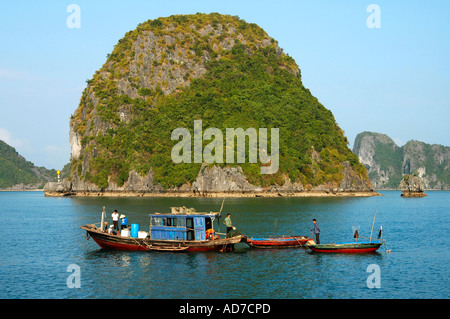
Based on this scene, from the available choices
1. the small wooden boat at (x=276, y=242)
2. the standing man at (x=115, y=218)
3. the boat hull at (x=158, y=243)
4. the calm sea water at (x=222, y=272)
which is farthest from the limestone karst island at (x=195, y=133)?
the boat hull at (x=158, y=243)

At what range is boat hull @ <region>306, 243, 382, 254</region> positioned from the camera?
39719 millimetres

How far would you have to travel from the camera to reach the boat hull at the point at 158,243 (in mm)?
40250

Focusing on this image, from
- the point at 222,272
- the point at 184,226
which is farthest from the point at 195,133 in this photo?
the point at 222,272

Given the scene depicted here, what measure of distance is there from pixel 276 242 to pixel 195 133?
5057 inches

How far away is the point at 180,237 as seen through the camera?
41031 millimetres

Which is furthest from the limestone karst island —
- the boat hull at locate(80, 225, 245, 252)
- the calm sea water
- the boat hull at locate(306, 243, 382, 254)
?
the boat hull at locate(306, 243, 382, 254)

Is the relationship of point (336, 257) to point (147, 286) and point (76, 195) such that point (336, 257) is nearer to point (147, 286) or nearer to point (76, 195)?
point (147, 286)

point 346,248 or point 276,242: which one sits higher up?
point 276,242

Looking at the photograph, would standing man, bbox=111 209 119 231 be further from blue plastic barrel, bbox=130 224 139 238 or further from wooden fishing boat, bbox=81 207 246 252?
blue plastic barrel, bbox=130 224 139 238

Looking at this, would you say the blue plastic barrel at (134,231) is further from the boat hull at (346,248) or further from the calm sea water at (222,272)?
the boat hull at (346,248)

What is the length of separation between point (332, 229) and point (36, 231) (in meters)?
39.5

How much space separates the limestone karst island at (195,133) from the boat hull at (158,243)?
104m

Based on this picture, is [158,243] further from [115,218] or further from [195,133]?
[195,133]
